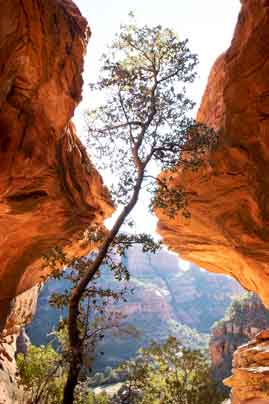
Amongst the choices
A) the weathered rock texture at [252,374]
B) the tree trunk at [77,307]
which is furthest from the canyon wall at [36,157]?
the weathered rock texture at [252,374]

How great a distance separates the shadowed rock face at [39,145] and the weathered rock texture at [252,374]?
475 inches

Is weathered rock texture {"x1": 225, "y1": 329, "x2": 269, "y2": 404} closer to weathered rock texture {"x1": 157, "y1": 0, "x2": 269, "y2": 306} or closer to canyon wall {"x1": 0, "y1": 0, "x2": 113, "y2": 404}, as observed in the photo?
weathered rock texture {"x1": 157, "y1": 0, "x2": 269, "y2": 306}

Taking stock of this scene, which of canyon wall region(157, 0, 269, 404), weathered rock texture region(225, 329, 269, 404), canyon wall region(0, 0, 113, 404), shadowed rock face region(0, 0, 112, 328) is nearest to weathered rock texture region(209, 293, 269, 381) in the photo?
weathered rock texture region(225, 329, 269, 404)

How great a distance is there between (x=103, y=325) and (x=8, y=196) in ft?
24.4

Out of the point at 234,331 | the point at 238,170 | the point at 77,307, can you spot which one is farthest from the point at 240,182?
the point at 234,331

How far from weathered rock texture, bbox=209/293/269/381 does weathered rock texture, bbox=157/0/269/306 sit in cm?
2744

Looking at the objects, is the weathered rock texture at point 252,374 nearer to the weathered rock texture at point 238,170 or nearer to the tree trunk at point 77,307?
the weathered rock texture at point 238,170

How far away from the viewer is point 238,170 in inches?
695

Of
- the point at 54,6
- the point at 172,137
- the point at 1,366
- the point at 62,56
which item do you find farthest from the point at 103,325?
the point at 1,366

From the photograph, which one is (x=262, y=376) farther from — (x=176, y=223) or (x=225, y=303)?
(x=225, y=303)

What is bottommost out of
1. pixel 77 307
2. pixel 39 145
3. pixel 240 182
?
pixel 77 307

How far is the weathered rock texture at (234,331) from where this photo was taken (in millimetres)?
47062

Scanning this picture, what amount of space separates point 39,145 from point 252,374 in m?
16.6

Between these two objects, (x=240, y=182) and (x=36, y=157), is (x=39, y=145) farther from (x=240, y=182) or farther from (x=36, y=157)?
(x=240, y=182)
